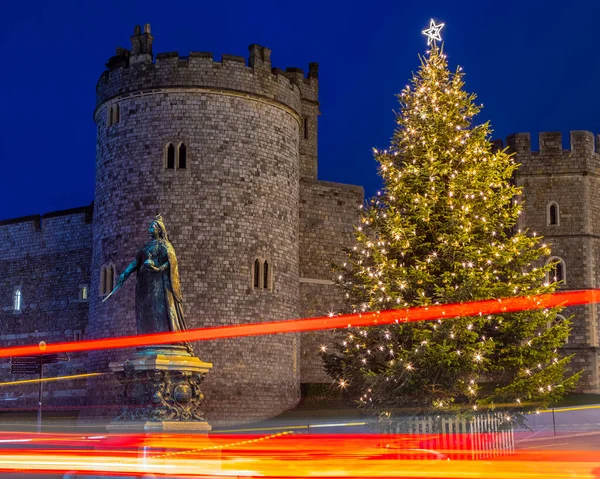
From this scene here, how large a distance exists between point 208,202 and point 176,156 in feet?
4.93

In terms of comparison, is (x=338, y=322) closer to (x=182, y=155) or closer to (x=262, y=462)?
(x=262, y=462)

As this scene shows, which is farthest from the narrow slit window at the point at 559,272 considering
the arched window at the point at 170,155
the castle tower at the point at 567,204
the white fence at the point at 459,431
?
the white fence at the point at 459,431

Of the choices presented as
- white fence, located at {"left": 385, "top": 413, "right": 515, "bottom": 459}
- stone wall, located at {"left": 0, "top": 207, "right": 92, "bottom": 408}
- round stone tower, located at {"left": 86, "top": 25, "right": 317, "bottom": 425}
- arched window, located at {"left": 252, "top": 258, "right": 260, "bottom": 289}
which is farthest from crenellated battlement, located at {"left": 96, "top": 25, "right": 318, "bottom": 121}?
white fence, located at {"left": 385, "top": 413, "right": 515, "bottom": 459}

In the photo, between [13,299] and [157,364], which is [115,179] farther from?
[157,364]

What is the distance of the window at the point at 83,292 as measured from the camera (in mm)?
31766

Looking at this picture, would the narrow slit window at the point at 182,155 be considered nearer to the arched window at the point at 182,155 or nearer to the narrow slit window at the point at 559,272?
the arched window at the point at 182,155

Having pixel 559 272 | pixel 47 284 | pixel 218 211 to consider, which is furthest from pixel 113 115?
pixel 559 272

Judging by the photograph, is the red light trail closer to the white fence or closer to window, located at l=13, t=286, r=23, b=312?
window, located at l=13, t=286, r=23, b=312

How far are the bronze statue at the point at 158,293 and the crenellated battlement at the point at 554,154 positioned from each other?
20680mm

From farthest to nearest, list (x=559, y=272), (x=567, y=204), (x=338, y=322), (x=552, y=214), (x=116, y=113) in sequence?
(x=552, y=214) < (x=567, y=204) < (x=559, y=272) < (x=116, y=113) < (x=338, y=322)

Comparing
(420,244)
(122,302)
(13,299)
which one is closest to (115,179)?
(122,302)

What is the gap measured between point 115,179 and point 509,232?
12.6 metres

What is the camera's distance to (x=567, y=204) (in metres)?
31.9

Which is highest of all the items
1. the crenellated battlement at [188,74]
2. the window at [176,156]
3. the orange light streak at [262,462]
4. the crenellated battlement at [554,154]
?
the crenellated battlement at [188,74]
